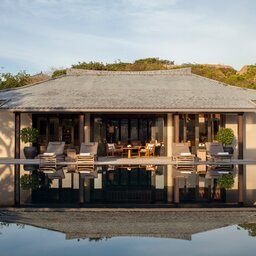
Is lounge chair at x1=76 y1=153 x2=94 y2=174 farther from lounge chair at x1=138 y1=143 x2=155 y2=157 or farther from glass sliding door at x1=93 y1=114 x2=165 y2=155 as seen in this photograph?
glass sliding door at x1=93 y1=114 x2=165 y2=155

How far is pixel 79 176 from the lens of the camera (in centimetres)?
1541

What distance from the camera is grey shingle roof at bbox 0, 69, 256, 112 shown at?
2195 centimetres

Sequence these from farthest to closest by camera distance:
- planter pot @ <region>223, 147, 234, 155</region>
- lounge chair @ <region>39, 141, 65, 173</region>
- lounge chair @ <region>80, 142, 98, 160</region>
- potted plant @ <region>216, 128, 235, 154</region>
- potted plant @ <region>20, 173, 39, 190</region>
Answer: potted plant @ <region>216, 128, 235, 154</region> < planter pot @ <region>223, 147, 234, 155</region> < lounge chair @ <region>80, 142, 98, 160</region> < lounge chair @ <region>39, 141, 65, 173</region> < potted plant @ <region>20, 173, 39, 190</region>

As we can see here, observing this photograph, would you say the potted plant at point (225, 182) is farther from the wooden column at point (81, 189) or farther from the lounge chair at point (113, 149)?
the lounge chair at point (113, 149)

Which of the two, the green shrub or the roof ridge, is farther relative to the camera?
the roof ridge

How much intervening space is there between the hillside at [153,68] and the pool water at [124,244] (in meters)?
31.0

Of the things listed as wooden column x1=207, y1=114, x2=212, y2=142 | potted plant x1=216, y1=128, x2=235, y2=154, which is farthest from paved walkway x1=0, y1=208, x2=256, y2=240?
wooden column x1=207, y1=114, x2=212, y2=142

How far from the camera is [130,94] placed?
24.4 m

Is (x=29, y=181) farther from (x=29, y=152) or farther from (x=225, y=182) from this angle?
(x=29, y=152)

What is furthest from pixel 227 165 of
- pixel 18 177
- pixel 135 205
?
pixel 135 205

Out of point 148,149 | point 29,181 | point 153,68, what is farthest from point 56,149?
point 153,68

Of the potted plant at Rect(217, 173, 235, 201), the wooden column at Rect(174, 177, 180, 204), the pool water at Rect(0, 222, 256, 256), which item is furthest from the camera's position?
the potted plant at Rect(217, 173, 235, 201)

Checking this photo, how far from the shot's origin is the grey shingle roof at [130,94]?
72.0ft

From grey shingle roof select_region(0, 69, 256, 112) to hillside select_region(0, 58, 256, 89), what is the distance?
1159 cm
